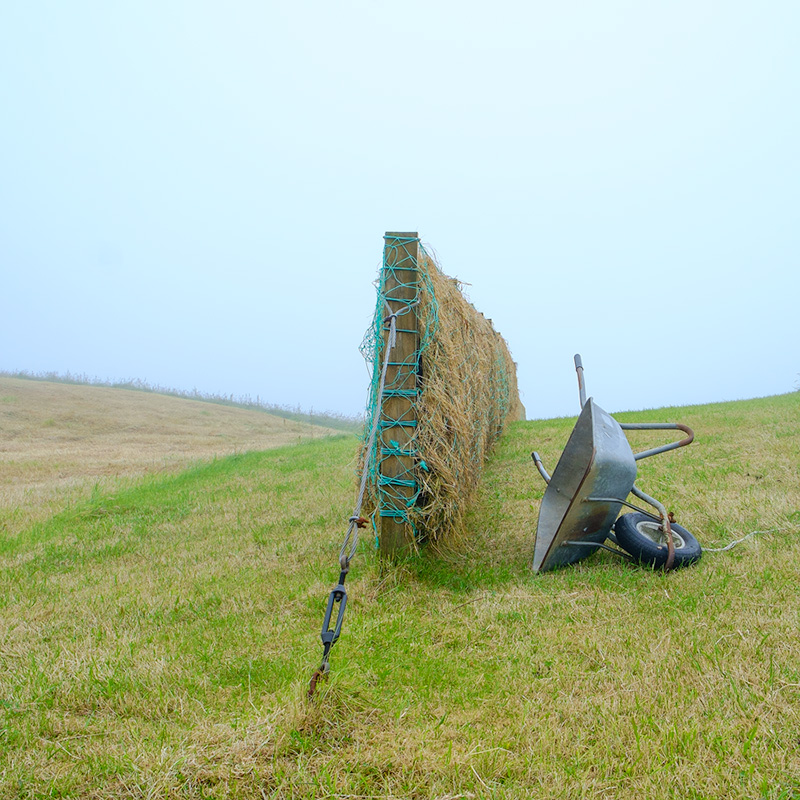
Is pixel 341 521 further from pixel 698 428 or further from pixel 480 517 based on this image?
pixel 698 428

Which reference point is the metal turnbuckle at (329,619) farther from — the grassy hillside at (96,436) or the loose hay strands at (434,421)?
the grassy hillside at (96,436)

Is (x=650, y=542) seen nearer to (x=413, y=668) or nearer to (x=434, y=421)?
(x=434, y=421)

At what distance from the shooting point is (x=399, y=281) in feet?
15.4

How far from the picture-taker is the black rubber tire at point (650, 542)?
437cm

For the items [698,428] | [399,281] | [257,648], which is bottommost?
[257,648]

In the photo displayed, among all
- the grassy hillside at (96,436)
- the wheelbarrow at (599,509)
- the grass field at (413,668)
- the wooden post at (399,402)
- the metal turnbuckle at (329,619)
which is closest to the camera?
the grass field at (413,668)

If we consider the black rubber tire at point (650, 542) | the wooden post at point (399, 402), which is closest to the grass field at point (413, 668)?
the black rubber tire at point (650, 542)

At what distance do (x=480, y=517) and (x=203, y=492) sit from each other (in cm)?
466

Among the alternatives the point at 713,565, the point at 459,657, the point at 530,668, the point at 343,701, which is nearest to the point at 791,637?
the point at 713,565

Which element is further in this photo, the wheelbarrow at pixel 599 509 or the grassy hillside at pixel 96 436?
the grassy hillside at pixel 96 436

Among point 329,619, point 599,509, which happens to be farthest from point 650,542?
point 329,619

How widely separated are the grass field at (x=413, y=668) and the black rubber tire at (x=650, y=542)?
129 mm

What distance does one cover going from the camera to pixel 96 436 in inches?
830

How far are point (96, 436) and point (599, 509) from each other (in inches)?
800
